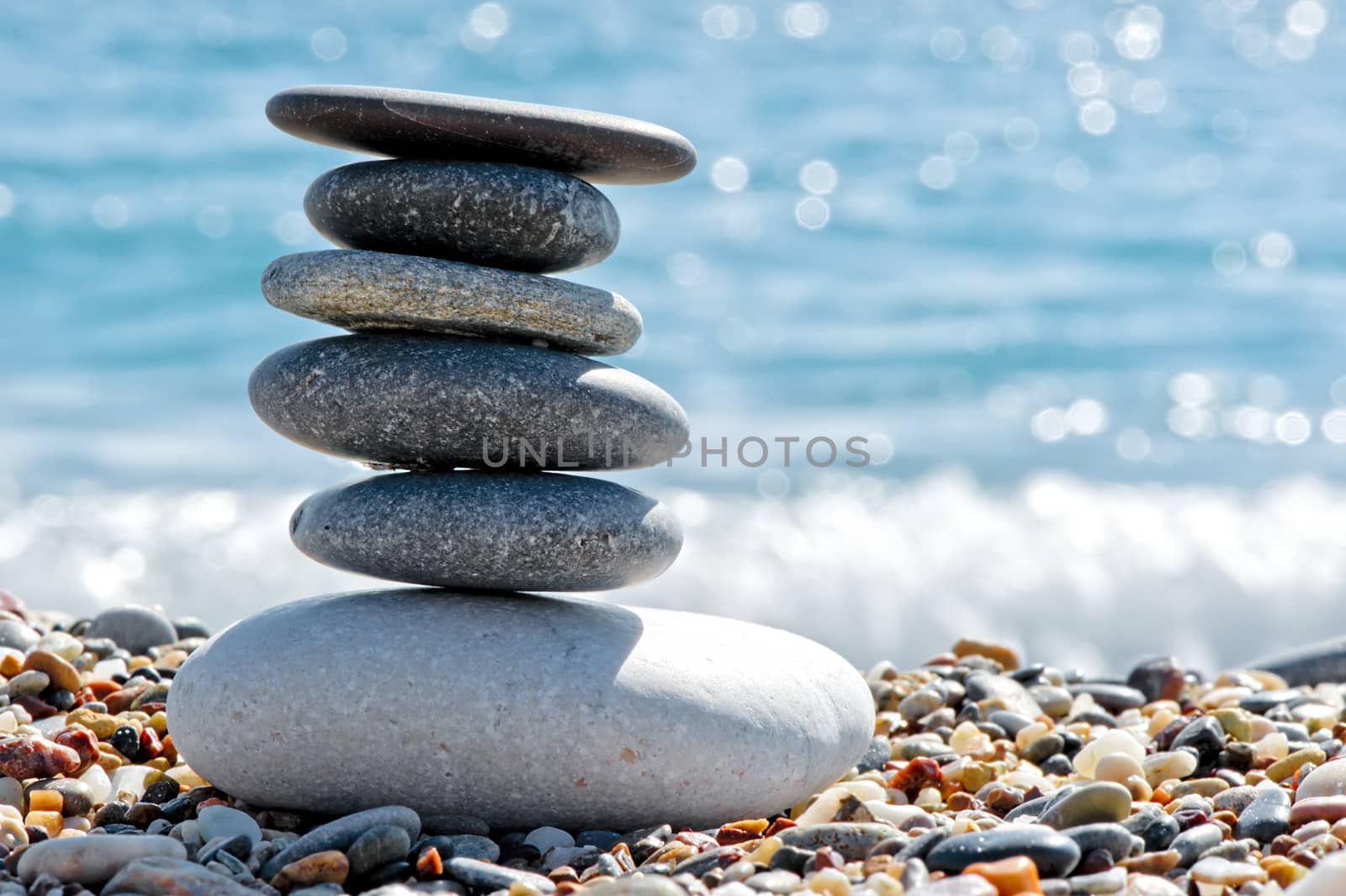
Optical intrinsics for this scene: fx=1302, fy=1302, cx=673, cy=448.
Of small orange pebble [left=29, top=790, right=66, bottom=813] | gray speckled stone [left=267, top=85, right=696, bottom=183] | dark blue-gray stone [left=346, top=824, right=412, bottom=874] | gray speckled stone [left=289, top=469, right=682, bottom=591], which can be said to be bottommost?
dark blue-gray stone [left=346, top=824, right=412, bottom=874]

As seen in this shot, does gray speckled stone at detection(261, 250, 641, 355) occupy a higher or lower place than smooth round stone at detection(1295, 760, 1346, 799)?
higher

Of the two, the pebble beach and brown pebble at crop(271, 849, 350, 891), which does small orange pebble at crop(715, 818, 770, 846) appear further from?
brown pebble at crop(271, 849, 350, 891)

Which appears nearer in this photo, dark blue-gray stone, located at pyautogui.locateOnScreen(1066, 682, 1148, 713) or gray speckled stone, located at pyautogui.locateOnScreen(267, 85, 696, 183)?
gray speckled stone, located at pyautogui.locateOnScreen(267, 85, 696, 183)

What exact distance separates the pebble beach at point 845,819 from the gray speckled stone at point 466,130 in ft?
5.03

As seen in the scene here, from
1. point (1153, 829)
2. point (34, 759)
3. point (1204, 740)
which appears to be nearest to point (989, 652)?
point (1204, 740)

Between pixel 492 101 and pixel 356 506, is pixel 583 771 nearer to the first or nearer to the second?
pixel 356 506

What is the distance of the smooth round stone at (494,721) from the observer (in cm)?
328

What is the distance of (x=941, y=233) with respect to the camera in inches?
626

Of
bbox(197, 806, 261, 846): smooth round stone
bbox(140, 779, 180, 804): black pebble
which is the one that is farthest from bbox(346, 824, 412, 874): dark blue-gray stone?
bbox(140, 779, 180, 804): black pebble

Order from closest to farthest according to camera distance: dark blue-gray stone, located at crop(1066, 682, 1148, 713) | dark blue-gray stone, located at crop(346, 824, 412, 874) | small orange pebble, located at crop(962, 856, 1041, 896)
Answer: small orange pebble, located at crop(962, 856, 1041, 896)
dark blue-gray stone, located at crop(346, 824, 412, 874)
dark blue-gray stone, located at crop(1066, 682, 1148, 713)

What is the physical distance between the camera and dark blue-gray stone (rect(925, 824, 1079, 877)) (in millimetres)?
2625

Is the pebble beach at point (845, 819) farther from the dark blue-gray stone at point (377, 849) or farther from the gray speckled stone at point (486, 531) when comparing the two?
the gray speckled stone at point (486, 531)

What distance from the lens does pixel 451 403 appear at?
11.5ft

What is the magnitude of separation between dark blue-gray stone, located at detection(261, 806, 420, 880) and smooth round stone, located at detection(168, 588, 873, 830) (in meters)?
0.23
